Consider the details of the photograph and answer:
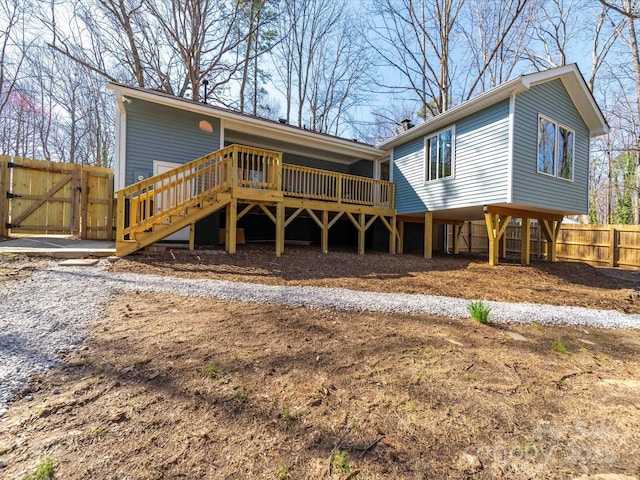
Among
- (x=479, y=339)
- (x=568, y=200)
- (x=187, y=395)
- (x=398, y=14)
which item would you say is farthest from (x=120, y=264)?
(x=398, y=14)

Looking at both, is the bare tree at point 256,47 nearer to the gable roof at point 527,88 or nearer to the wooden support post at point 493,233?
the gable roof at point 527,88

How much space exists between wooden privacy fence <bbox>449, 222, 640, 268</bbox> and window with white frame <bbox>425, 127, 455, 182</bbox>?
19.2 feet

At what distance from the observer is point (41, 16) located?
37.2ft

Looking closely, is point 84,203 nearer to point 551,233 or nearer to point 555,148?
point 555,148

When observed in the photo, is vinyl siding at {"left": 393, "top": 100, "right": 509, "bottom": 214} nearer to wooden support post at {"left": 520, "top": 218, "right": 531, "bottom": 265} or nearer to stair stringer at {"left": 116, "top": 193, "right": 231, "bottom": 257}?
wooden support post at {"left": 520, "top": 218, "right": 531, "bottom": 265}

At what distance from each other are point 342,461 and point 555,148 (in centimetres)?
1002

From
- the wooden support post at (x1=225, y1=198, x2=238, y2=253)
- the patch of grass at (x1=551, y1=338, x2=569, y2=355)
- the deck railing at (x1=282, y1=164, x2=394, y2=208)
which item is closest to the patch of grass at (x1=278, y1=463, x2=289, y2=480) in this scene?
the patch of grass at (x1=551, y1=338, x2=569, y2=355)

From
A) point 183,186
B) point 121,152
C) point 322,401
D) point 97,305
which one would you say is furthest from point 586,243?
point 121,152

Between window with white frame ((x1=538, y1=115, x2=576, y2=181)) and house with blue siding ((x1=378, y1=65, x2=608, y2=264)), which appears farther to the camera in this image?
window with white frame ((x1=538, y1=115, x2=576, y2=181))

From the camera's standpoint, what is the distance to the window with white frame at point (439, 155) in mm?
8616

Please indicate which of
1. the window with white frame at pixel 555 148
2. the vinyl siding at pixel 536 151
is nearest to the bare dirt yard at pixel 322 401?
the vinyl siding at pixel 536 151

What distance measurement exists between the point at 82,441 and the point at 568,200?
11.1 meters

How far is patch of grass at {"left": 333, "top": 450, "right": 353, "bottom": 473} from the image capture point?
1.37m

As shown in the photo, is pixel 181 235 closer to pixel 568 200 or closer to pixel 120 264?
pixel 120 264
